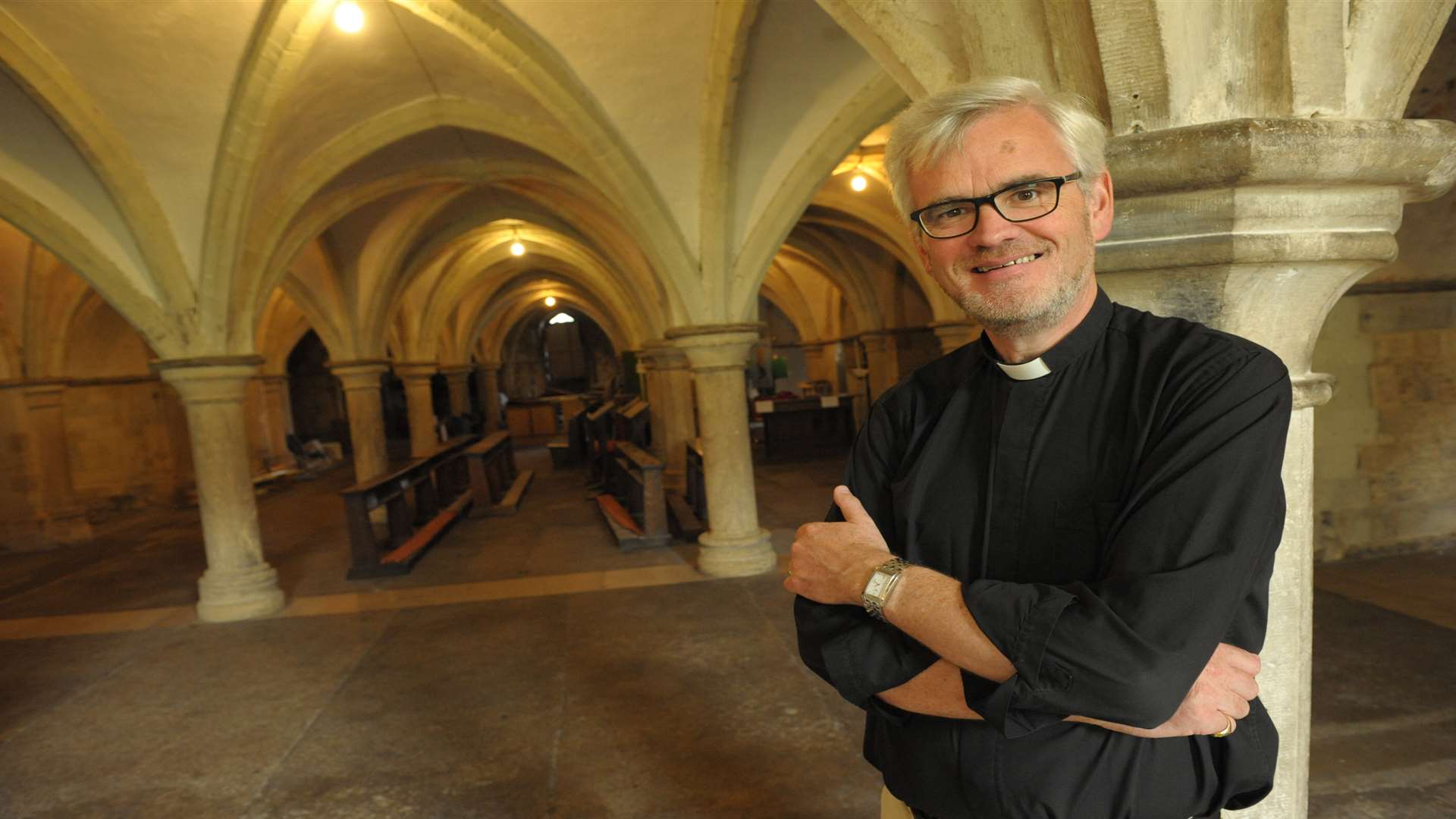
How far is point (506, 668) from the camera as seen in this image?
4.86 m

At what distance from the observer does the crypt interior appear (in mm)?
1603

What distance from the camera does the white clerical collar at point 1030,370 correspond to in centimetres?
129

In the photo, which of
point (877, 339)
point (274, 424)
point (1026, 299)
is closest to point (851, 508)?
point (1026, 299)

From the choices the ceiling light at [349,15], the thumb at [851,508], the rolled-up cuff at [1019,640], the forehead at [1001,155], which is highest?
the ceiling light at [349,15]

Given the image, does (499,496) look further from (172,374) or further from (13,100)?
(13,100)

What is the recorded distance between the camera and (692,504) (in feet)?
31.2

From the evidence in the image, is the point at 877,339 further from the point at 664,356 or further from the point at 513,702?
the point at 513,702

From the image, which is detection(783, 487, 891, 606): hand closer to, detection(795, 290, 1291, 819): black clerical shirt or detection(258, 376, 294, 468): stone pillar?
detection(795, 290, 1291, 819): black clerical shirt

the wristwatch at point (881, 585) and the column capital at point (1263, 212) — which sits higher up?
the column capital at point (1263, 212)

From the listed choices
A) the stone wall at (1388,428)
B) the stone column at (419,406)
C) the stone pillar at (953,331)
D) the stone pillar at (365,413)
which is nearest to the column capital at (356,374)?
A: the stone pillar at (365,413)

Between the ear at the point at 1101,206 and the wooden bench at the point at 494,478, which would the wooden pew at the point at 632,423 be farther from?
the ear at the point at 1101,206

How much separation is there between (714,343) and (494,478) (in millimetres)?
6333

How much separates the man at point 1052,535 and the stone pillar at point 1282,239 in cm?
27

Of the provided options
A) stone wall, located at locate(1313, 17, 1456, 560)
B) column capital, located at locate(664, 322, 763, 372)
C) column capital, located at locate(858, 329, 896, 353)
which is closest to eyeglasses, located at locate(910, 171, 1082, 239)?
column capital, located at locate(664, 322, 763, 372)
